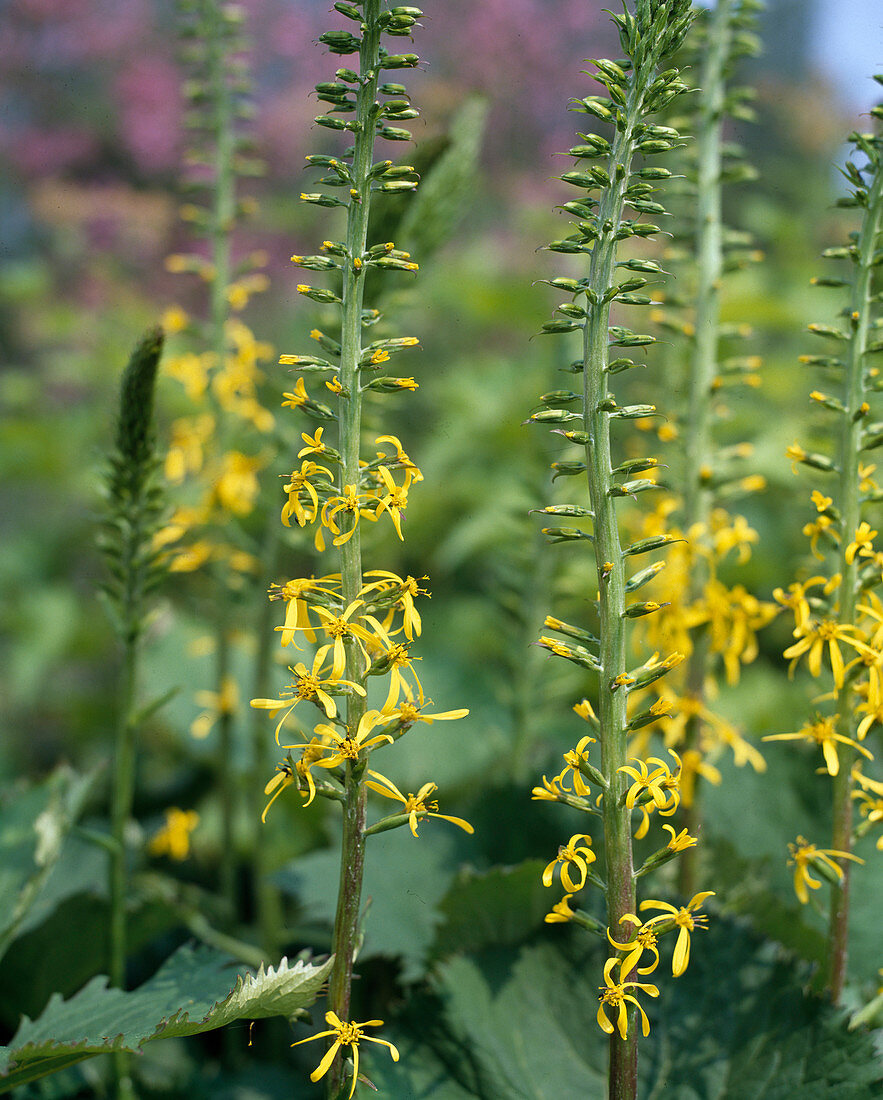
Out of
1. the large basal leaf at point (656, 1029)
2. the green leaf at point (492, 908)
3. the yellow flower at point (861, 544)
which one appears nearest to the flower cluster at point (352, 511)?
the large basal leaf at point (656, 1029)

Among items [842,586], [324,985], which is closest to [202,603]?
[324,985]

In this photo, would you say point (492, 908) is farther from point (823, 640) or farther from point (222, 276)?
point (222, 276)

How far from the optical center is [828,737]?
1.32 meters

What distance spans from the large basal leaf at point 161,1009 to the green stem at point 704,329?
0.94 meters

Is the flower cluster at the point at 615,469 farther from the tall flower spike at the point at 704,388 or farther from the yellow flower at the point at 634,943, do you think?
the tall flower spike at the point at 704,388

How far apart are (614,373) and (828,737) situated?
24.3 inches

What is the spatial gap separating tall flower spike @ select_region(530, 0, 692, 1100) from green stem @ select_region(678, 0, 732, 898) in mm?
699

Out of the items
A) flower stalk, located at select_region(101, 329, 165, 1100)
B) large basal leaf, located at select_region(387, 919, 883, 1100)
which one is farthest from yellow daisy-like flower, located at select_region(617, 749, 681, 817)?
flower stalk, located at select_region(101, 329, 165, 1100)

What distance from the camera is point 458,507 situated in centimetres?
465

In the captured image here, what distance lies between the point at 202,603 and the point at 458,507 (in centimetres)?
232

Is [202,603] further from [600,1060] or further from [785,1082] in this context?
[785,1082]

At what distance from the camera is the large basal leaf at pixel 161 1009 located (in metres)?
1.12

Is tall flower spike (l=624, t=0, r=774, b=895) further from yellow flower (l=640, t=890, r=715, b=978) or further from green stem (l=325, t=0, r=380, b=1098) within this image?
green stem (l=325, t=0, r=380, b=1098)

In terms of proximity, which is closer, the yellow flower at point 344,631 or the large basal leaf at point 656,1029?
the yellow flower at point 344,631
